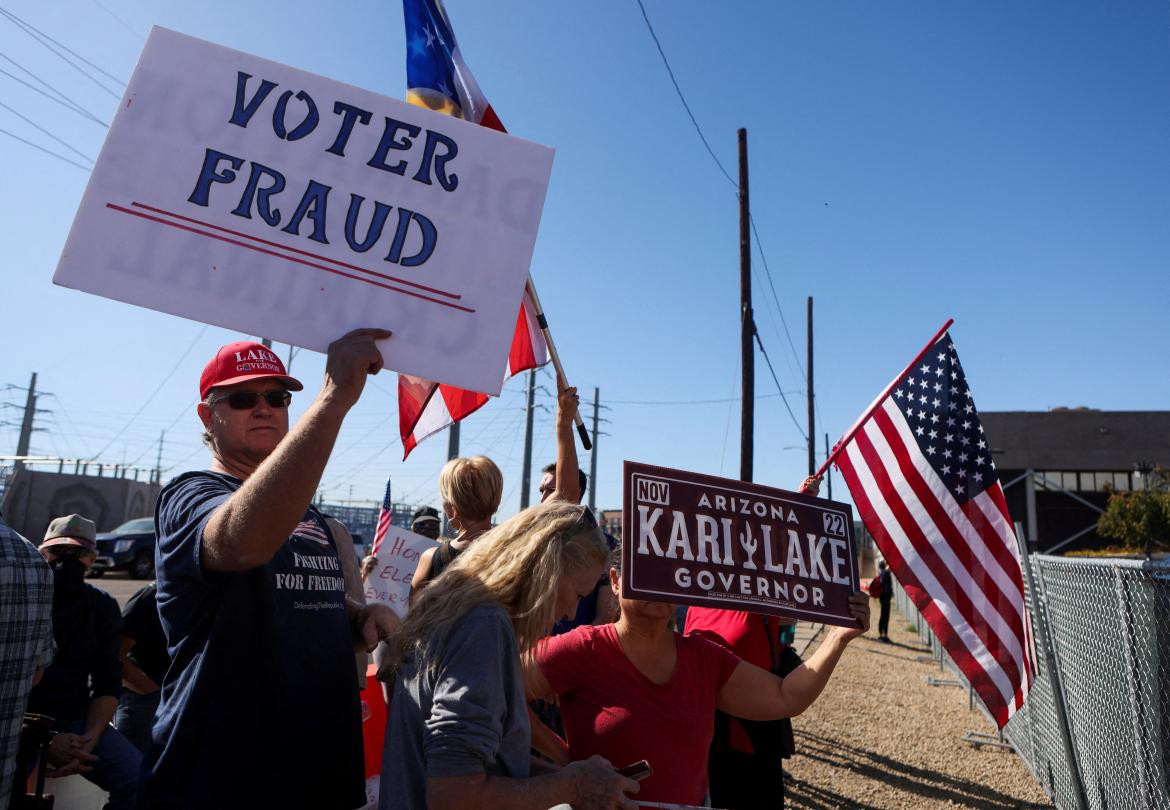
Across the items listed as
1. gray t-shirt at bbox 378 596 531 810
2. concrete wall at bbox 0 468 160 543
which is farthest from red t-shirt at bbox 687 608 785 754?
concrete wall at bbox 0 468 160 543

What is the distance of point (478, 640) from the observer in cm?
177

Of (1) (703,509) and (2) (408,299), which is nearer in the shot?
(2) (408,299)

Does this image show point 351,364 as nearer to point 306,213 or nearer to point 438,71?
point 306,213

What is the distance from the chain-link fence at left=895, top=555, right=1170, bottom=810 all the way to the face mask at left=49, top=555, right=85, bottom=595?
4869 millimetres

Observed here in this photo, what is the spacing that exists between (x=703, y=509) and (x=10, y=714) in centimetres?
200

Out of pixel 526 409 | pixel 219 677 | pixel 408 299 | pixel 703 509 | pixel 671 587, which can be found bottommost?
pixel 219 677

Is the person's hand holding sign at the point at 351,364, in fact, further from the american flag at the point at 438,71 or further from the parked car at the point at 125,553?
the parked car at the point at 125,553

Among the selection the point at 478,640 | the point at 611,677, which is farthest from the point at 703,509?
the point at 478,640

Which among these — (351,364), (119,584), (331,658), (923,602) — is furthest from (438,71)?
(119,584)

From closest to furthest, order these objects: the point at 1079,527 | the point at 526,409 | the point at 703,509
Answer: the point at 703,509
the point at 526,409
the point at 1079,527

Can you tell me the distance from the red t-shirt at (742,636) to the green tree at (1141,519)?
29.7 metres

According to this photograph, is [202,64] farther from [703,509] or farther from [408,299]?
[703,509]

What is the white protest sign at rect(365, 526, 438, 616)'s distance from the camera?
229 inches

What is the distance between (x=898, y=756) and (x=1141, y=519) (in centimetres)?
2613
